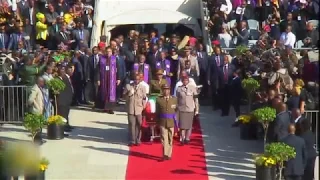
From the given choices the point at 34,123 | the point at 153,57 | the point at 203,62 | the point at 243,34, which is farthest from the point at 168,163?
the point at 243,34

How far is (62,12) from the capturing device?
29.4 meters

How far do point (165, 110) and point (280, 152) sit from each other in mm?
3423

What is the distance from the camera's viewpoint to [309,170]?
1662 centimetres

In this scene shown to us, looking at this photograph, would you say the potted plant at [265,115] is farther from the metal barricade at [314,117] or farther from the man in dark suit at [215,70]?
the man in dark suit at [215,70]

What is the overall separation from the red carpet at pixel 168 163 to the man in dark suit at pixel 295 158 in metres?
2.23

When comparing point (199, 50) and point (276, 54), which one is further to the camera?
point (199, 50)

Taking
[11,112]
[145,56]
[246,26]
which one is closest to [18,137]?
[11,112]

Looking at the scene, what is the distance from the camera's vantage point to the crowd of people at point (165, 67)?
1930 centimetres

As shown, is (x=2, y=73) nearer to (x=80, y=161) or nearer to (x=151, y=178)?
(x=80, y=161)

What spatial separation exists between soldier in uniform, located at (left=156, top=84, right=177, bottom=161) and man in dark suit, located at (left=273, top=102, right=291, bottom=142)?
2.31 m

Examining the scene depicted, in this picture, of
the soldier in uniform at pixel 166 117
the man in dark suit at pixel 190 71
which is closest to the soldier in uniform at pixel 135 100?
the soldier in uniform at pixel 166 117

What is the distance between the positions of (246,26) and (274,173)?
35.9ft

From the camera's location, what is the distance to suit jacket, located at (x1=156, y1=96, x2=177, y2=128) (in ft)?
61.3

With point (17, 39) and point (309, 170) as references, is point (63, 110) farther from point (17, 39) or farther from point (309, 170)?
point (309, 170)
